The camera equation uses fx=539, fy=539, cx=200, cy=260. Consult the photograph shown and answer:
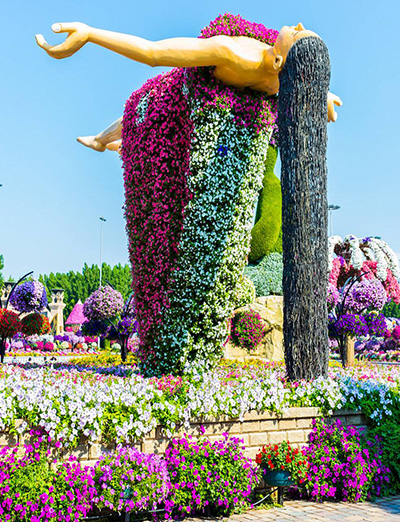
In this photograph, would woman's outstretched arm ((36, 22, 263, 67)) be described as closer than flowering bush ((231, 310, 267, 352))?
Yes

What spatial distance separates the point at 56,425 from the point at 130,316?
1070cm

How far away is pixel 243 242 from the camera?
8.75 metres

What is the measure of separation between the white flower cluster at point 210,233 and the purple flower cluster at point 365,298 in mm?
6336

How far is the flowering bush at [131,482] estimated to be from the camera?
4723 millimetres

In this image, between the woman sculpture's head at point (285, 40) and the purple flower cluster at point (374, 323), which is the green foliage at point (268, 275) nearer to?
the purple flower cluster at point (374, 323)

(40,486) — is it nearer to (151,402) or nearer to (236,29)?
(151,402)

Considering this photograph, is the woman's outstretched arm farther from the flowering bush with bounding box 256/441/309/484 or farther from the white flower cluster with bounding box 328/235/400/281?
the white flower cluster with bounding box 328/235/400/281

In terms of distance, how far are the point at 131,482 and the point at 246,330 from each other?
32.1 feet

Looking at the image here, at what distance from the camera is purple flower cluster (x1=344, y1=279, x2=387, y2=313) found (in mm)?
13992

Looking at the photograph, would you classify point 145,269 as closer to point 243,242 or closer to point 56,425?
point 243,242

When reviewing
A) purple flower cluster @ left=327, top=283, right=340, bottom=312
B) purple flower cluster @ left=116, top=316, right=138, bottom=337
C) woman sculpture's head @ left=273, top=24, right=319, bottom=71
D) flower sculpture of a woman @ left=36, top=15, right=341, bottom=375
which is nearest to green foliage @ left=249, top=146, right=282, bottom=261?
purple flower cluster @ left=327, top=283, right=340, bottom=312

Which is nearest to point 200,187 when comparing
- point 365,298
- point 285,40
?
point 285,40

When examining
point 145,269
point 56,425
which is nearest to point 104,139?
point 145,269

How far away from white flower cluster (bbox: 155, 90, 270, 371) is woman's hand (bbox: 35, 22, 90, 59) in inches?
75.0
